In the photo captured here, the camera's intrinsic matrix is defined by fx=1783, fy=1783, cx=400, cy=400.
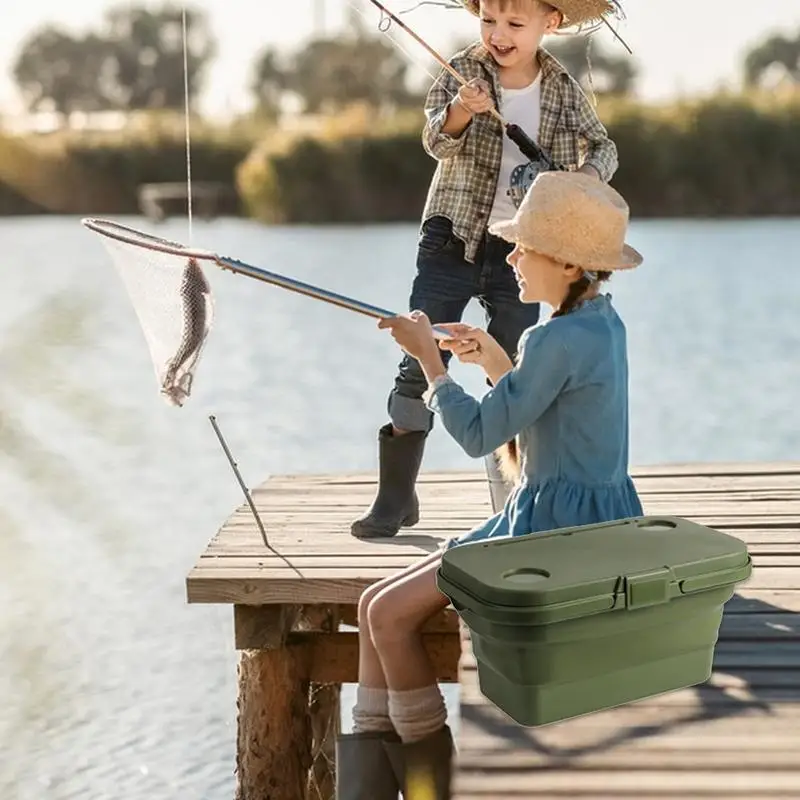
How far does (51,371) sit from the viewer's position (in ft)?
47.5

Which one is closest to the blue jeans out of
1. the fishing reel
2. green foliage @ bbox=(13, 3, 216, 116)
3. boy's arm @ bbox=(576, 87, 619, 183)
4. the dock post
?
the fishing reel

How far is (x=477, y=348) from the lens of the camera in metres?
3.34

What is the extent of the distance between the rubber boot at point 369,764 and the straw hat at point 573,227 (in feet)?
3.03

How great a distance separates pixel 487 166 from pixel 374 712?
135cm

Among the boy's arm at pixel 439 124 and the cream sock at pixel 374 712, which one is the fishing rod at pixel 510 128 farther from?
the cream sock at pixel 374 712

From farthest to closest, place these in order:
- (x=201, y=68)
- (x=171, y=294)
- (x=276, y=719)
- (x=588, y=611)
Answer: (x=201, y=68), (x=276, y=719), (x=171, y=294), (x=588, y=611)

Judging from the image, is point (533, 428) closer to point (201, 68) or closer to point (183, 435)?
point (183, 435)

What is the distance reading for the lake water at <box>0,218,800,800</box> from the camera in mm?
6172

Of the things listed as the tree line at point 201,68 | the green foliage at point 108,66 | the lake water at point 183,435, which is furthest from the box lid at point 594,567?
the green foliage at point 108,66

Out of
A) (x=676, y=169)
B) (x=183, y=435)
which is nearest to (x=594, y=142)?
(x=183, y=435)

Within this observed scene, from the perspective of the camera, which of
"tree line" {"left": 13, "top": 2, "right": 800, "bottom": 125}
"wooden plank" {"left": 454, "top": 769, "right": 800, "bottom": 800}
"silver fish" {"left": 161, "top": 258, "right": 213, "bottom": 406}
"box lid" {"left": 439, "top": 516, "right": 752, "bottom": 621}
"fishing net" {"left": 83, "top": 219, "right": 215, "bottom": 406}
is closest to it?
"wooden plank" {"left": 454, "top": 769, "right": 800, "bottom": 800}

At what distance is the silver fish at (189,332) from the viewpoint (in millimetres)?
3617

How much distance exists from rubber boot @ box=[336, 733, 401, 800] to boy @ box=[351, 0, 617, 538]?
80 cm

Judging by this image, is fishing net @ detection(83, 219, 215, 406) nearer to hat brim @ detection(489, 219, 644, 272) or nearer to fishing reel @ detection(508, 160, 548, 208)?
hat brim @ detection(489, 219, 644, 272)
